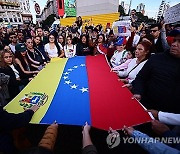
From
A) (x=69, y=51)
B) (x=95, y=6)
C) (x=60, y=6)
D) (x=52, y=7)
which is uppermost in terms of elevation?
(x=52, y=7)

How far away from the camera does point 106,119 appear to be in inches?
81.4

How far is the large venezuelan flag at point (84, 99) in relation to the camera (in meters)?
2.06

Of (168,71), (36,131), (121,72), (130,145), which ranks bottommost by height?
(36,131)

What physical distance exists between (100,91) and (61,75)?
3.99ft

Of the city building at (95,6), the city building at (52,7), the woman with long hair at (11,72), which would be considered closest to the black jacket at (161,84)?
the woman with long hair at (11,72)

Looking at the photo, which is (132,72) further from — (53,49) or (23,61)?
(53,49)

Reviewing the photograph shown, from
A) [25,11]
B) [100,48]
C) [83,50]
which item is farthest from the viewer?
[25,11]

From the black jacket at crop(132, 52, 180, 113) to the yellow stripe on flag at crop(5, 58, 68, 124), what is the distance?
4.50 feet

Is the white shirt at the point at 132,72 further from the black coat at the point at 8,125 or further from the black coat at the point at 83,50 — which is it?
the black coat at the point at 83,50

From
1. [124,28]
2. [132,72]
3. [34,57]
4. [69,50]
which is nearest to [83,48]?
[69,50]

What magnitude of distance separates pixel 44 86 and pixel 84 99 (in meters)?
0.88

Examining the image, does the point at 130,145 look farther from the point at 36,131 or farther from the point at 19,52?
the point at 19,52

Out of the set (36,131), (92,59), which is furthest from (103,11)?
(36,131)

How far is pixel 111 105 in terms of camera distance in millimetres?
2359
